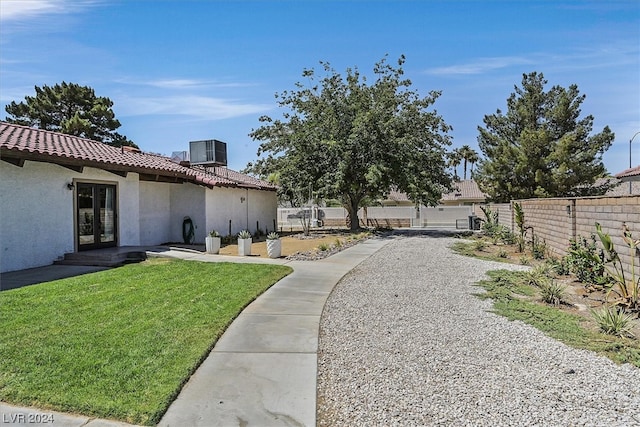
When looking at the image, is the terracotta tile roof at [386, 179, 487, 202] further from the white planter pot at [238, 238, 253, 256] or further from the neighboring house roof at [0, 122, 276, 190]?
the white planter pot at [238, 238, 253, 256]

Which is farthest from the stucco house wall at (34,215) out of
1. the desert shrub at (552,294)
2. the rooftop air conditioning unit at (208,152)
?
the desert shrub at (552,294)

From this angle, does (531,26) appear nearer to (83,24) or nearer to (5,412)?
(83,24)

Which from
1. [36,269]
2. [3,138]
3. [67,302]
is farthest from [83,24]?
[67,302]

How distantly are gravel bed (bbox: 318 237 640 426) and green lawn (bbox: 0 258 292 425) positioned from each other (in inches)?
61.9

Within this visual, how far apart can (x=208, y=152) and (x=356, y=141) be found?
7.99m

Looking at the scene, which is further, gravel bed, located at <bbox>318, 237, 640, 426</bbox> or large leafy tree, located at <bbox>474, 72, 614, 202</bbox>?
large leafy tree, located at <bbox>474, 72, 614, 202</bbox>

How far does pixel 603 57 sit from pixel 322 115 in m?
15.1

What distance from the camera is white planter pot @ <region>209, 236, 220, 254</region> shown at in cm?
1412

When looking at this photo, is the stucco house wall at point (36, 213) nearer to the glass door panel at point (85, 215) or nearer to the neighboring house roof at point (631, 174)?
the glass door panel at point (85, 215)

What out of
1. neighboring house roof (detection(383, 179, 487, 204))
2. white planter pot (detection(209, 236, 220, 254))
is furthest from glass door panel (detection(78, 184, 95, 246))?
neighboring house roof (detection(383, 179, 487, 204))

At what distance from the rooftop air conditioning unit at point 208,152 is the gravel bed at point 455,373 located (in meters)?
16.0

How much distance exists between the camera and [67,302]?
7145 millimetres

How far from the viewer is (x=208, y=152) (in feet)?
71.7

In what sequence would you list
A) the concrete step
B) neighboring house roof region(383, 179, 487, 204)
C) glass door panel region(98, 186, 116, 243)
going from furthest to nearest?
neighboring house roof region(383, 179, 487, 204) < glass door panel region(98, 186, 116, 243) < the concrete step
